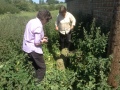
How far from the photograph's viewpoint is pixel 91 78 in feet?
16.6

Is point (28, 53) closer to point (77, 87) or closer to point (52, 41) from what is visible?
point (77, 87)

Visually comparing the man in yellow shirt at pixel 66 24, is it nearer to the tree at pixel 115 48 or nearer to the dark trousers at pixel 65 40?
the dark trousers at pixel 65 40

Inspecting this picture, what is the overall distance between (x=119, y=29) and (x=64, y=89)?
1.56 meters

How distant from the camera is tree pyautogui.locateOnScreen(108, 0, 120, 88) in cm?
478

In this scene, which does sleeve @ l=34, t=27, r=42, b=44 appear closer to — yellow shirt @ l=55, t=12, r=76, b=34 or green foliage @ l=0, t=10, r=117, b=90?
green foliage @ l=0, t=10, r=117, b=90

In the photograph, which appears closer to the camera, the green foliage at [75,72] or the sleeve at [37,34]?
the green foliage at [75,72]

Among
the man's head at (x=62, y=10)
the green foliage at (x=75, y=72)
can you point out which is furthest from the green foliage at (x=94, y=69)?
the man's head at (x=62, y=10)

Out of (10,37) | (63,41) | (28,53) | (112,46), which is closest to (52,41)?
(63,41)

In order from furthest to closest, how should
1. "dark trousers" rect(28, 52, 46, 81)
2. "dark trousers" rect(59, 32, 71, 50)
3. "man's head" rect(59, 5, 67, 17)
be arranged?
"dark trousers" rect(59, 32, 71, 50), "man's head" rect(59, 5, 67, 17), "dark trousers" rect(28, 52, 46, 81)

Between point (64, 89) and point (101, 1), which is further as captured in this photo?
point (101, 1)

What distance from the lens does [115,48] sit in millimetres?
4902

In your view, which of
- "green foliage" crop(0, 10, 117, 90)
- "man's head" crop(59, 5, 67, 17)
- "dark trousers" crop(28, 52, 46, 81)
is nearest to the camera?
"green foliage" crop(0, 10, 117, 90)

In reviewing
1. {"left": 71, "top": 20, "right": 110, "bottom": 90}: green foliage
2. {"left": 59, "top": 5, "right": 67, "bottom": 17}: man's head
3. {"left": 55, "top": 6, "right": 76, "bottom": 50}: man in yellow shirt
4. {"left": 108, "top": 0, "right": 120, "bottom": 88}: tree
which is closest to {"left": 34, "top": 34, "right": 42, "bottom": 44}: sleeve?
{"left": 71, "top": 20, "right": 110, "bottom": 90}: green foliage

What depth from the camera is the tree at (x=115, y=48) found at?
478cm
